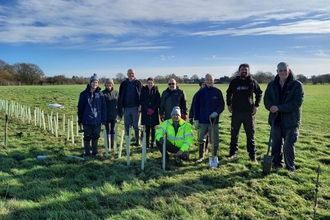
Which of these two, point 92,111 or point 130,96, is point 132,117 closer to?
point 130,96

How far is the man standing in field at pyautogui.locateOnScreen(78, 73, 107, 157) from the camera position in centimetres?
734

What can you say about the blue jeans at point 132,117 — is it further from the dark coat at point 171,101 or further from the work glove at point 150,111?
the dark coat at point 171,101

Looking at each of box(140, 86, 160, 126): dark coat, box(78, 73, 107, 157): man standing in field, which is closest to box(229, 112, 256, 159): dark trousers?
box(140, 86, 160, 126): dark coat

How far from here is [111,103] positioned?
834cm

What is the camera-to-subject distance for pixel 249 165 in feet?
22.3

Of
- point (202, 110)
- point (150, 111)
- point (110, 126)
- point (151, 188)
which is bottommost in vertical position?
point (151, 188)

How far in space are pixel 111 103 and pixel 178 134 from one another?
2601mm

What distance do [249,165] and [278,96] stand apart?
1886mm

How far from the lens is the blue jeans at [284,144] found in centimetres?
610

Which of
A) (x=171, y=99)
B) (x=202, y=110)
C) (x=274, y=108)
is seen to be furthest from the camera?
(x=171, y=99)

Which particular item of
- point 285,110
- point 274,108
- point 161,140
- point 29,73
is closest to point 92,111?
point 161,140

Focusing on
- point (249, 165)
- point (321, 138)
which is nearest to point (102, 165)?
point (249, 165)

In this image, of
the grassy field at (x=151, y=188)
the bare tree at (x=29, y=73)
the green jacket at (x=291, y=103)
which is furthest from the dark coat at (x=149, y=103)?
the bare tree at (x=29, y=73)

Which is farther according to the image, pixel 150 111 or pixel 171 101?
pixel 150 111
